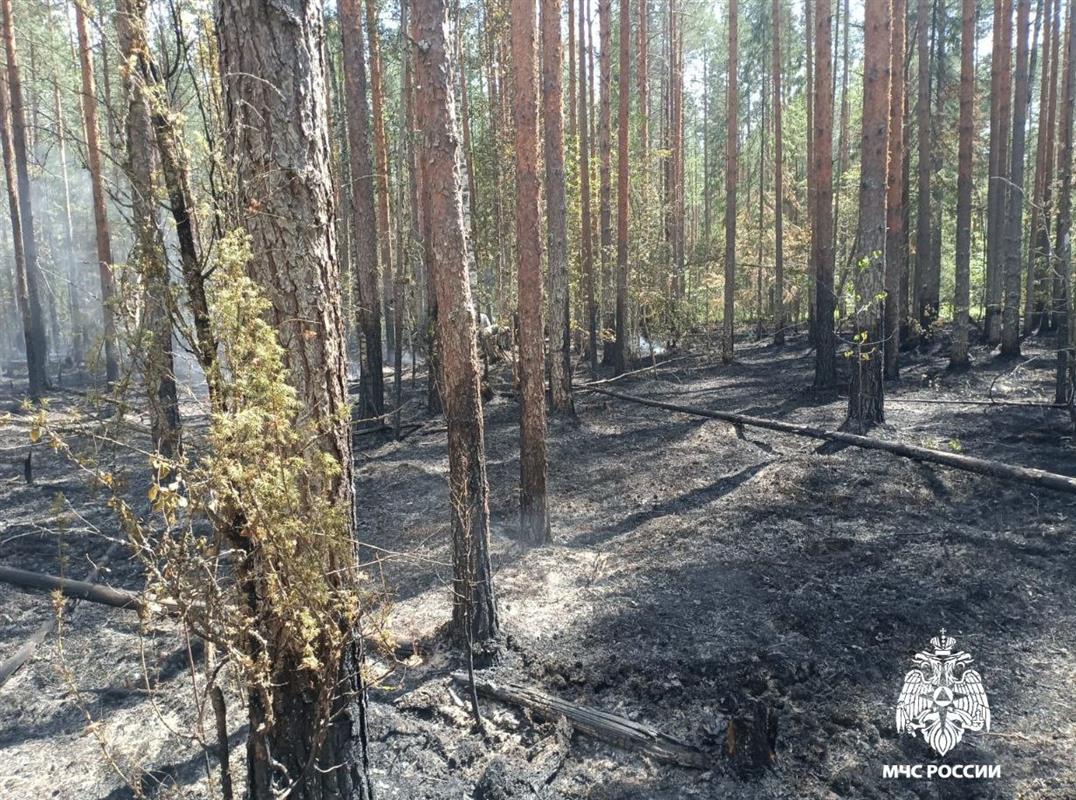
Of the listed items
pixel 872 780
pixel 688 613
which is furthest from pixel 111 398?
pixel 688 613

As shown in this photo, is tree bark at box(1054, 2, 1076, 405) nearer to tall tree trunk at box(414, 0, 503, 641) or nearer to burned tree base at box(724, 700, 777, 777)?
burned tree base at box(724, 700, 777, 777)

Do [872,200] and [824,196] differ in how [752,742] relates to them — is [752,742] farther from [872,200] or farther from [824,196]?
[824,196]

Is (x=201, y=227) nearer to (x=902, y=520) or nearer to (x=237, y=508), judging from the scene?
(x=237, y=508)

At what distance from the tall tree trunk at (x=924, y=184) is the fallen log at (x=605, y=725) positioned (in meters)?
14.3

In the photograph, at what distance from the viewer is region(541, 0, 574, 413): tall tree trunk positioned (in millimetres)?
9828

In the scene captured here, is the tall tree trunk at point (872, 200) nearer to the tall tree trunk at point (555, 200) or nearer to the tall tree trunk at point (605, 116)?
the tall tree trunk at point (555, 200)

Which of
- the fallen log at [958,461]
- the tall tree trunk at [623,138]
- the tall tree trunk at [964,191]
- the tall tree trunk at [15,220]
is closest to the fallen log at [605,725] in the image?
the fallen log at [958,461]

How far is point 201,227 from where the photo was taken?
255 centimetres

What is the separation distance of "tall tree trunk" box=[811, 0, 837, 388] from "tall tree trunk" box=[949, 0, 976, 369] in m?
2.90

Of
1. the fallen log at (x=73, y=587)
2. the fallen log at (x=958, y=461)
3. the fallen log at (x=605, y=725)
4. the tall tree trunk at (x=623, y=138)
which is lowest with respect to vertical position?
the fallen log at (x=605, y=725)

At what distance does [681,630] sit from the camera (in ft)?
16.5

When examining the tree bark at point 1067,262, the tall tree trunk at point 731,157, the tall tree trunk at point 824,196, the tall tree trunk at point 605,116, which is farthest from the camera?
the tall tree trunk at point 731,157

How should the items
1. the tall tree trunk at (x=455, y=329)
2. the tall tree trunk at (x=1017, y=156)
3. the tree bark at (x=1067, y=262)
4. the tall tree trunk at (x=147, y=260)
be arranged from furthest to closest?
the tall tree trunk at (x=1017, y=156) < the tree bark at (x=1067, y=262) < the tall tree trunk at (x=455, y=329) < the tall tree trunk at (x=147, y=260)

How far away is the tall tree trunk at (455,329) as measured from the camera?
15.5 ft
